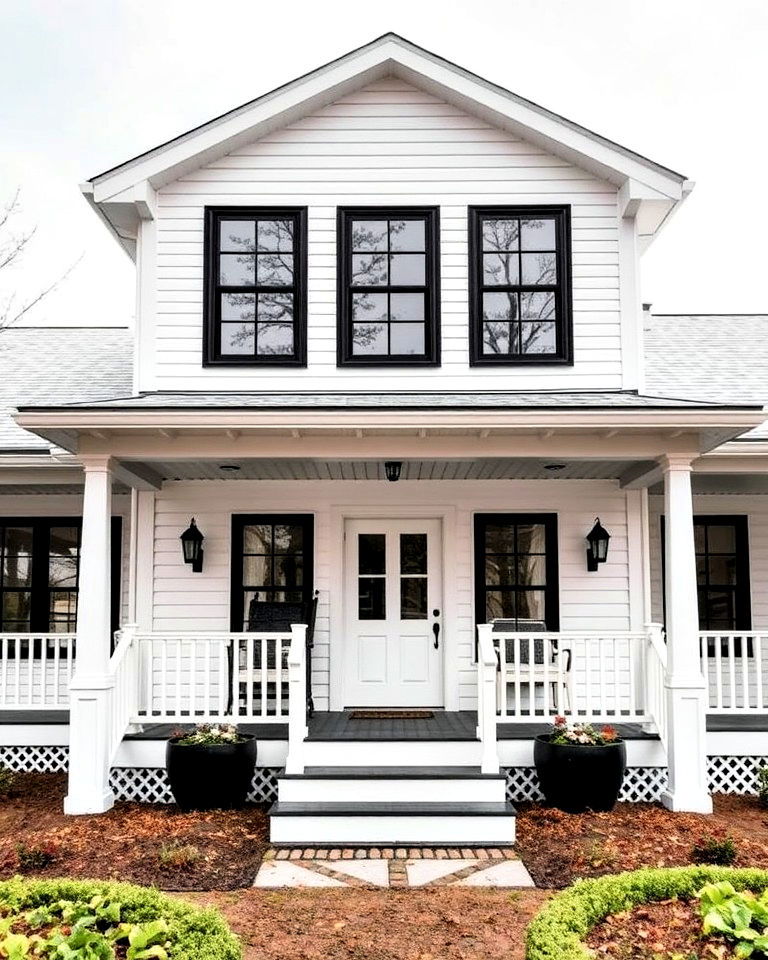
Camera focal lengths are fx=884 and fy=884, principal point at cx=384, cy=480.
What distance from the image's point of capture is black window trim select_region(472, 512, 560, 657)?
9234 mm

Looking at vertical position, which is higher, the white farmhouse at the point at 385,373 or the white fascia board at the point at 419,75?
the white fascia board at the point at 419,75

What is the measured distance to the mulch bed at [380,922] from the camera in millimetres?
4789

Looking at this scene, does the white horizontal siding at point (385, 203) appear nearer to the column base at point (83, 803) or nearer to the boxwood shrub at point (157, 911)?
the column base at point (83, 803)

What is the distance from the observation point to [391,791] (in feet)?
23.2

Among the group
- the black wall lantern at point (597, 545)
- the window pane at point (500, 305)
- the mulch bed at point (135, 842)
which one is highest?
the window pane at point (500, 305)

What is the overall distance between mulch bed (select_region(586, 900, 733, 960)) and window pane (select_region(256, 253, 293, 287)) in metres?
6.95

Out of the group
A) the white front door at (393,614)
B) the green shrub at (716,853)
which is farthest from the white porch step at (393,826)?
the white front door at (393,614)

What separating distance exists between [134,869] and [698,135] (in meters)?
26.7

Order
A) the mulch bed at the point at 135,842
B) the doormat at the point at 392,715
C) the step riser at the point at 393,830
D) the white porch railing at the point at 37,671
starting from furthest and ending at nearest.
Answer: the doormat at the point at 392,715 → the white porch railing at the point at 37,671 → the step riser at the point at 393,830 → the mulch bed at the point at 135,842

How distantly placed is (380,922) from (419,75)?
779 centimetres

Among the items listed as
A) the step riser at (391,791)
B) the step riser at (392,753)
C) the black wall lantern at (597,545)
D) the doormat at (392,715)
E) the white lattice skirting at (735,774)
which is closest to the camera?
the step riser at (391,791)

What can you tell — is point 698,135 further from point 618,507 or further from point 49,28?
point 618,507

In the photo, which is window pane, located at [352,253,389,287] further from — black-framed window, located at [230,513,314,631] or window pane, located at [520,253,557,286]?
black-framed window, located at [230,513,314,631]

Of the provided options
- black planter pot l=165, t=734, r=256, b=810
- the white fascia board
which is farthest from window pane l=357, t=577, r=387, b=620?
the white fascia board
